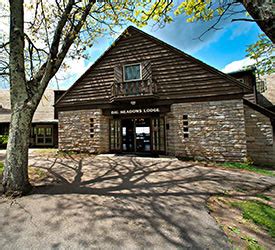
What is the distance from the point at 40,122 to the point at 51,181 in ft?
39.0

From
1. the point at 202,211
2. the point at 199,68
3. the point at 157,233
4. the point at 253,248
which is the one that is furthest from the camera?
the point at 199,68

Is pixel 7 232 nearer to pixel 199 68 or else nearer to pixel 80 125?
pixel 80 125

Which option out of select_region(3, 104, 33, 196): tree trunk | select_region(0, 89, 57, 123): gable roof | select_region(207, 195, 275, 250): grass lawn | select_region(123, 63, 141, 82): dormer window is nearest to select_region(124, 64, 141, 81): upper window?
select_region(123, 63, 141, 82): dormer window

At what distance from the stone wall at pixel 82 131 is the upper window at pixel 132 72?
2.97m

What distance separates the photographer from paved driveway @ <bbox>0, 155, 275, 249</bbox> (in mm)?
2352

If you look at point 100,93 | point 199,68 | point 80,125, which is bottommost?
point 80,125

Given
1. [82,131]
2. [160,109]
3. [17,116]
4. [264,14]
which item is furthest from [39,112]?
[264,14]

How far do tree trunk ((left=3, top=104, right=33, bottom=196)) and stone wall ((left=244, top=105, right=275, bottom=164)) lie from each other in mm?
10137

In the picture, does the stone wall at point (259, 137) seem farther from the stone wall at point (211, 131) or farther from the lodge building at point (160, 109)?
the stone wall at point (211, 131)

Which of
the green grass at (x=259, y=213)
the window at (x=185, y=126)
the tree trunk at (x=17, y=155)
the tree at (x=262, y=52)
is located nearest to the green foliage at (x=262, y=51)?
the tree at (x=262, y=52)

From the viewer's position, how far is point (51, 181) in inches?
198

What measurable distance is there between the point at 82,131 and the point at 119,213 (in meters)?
8.09

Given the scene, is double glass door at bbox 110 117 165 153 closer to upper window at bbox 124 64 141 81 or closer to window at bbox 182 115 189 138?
window at bbox 182 115 189 138

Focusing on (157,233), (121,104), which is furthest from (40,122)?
(157,233)
